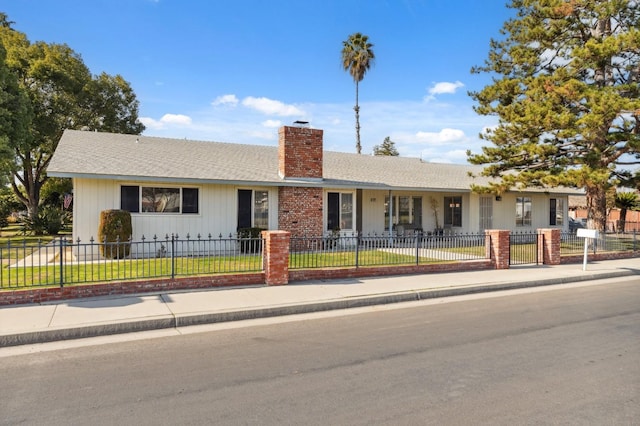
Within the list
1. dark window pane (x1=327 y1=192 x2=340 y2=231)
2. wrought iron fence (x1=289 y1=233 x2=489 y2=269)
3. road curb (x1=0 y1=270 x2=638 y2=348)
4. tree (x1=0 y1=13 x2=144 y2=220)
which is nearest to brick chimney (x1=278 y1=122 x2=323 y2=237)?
dark window pane (x1=327 y1=192 x2=340 y2=231)

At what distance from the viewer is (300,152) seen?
17.1 metres

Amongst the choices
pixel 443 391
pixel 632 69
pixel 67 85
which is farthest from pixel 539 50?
pixel 67 85

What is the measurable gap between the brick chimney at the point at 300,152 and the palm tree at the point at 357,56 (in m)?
26.2

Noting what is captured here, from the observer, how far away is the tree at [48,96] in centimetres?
2767

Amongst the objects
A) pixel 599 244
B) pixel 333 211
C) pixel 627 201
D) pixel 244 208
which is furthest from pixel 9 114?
pixel 627 201

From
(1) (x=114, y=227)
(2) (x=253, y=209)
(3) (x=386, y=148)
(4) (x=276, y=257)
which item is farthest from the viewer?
(3) (x=386, y=148)

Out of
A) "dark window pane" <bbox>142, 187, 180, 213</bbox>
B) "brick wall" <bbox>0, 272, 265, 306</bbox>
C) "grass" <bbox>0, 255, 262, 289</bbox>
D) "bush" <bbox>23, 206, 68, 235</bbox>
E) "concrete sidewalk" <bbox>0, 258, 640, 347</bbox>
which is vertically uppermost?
"dark window pane" <bbox>142, 187, 180, 213</bbox>

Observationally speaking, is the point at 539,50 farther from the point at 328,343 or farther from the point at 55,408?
the point at 55,408

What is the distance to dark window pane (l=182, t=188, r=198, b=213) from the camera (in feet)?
51.3

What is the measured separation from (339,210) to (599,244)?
10.4 meters

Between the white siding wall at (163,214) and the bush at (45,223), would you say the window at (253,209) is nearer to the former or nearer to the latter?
the white siding wall at (163,214)

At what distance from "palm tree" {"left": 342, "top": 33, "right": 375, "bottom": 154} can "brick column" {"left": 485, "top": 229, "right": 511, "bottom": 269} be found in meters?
30.7

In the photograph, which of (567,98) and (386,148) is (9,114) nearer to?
(567,98)

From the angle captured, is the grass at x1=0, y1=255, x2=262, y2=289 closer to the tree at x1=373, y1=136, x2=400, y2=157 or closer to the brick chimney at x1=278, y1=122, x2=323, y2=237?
the brick chimney at x1=278, y1=122, x2=323, y2=237
